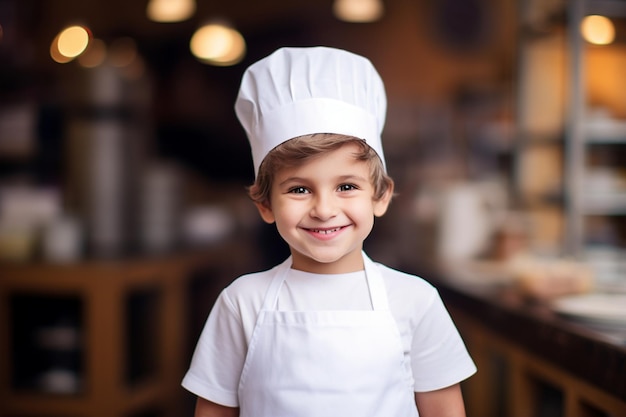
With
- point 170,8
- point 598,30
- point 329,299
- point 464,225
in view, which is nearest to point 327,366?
point 329,299

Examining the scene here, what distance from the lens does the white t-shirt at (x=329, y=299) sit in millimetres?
1229

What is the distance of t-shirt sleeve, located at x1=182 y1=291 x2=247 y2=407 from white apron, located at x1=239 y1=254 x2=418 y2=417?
0.10ft

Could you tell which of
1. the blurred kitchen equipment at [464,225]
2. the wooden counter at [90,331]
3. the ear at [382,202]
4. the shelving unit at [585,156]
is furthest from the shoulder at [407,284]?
the shelving unit at [585,156]

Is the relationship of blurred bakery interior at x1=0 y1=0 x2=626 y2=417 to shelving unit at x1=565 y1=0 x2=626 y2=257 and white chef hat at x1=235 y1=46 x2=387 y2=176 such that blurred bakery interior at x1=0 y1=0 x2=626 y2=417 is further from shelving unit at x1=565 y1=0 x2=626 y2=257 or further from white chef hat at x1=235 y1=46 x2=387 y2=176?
white chef hat at x1=235 y1=46 x2=387 y2=176

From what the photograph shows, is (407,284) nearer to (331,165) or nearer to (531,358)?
(331,165)

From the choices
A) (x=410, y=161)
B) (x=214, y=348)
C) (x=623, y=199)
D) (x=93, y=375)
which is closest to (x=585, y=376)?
(x=214, y=348)

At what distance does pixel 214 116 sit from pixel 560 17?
2.54 metres

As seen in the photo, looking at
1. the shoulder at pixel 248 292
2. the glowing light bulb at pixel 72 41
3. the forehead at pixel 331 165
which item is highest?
the glowing light bulb at pixel 72 41

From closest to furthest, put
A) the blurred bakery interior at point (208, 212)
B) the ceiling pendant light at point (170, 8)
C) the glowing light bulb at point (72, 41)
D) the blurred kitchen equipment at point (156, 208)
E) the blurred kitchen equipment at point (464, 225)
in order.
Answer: the blurred bakery interior at point (208, 212)
the blurred kitchen equipment at point (464, 225)
the blurred kitchen equipment at point (156, 208)
the ceiling pendant light at point (170, 8)
the glowing light bulb at point (72, 41)

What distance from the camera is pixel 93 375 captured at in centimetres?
291

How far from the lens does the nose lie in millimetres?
1146

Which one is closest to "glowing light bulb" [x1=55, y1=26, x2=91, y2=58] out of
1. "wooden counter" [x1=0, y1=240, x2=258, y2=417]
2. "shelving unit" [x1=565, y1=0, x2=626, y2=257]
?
"wooden counter" [x1=0, y1=240, x2=258, y2=417]

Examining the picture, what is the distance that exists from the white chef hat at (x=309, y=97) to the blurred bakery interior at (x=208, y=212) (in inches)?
29.5

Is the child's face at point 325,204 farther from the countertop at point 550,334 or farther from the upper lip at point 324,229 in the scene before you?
the countertop at point 550,334
